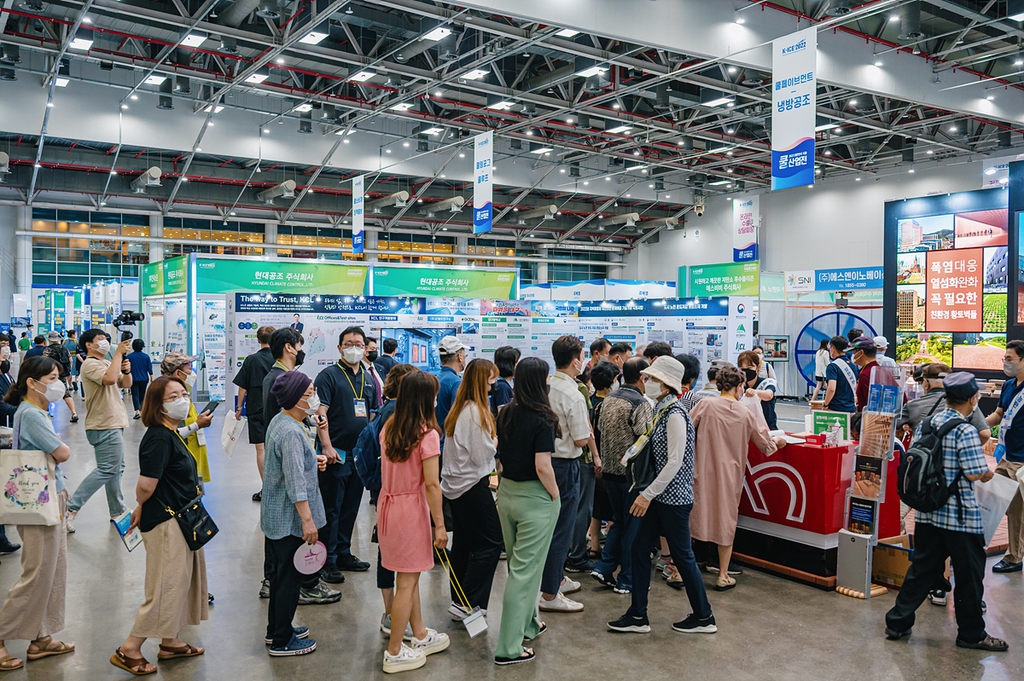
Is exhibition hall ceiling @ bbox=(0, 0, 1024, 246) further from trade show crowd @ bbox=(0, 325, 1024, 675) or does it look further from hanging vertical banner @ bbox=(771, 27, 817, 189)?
trade show crowd @ bbox=(0, 325, 1024, 675)

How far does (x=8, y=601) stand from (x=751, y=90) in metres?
13.7

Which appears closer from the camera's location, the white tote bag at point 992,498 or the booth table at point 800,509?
the white tote bag at point 992,498

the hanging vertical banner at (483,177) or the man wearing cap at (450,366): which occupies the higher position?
the hanging vertical banner at (483,177)

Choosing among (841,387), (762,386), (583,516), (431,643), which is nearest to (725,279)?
(841,387)

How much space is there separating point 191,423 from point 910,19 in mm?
10903

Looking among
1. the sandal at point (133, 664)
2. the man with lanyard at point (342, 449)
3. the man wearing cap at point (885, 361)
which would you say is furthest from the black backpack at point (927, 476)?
the sandal at point (133, 664)

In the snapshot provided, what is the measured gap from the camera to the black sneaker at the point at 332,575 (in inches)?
181

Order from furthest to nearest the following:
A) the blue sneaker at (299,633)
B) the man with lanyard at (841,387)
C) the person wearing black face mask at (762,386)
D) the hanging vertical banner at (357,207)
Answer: the hanging vertical banner at (357,207)
the man with lanyard at (841,387)
the person wearing black face mask at (762,386)
the blue sneaker at (299,633)

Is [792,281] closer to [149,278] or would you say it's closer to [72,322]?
[149,278]

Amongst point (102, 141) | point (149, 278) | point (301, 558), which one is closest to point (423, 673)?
point (301, 558)

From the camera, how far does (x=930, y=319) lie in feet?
38.1

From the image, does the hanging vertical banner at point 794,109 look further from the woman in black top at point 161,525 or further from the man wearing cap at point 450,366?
the woman in black top at point 161,525

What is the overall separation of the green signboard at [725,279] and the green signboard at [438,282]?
5.02 meters

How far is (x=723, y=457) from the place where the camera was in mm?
4492
